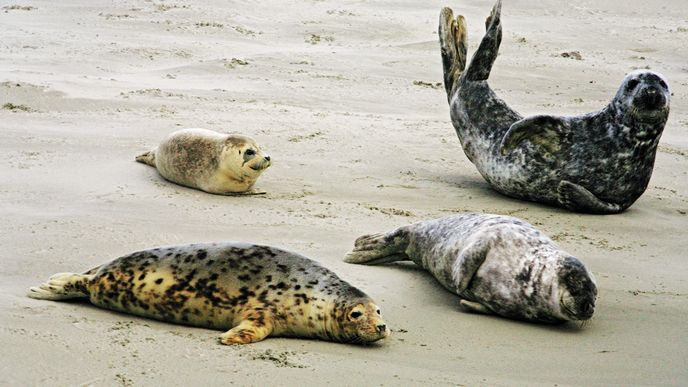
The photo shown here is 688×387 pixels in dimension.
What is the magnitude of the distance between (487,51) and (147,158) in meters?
2.29

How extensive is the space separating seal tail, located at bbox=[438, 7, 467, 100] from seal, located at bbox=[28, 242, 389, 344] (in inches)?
132

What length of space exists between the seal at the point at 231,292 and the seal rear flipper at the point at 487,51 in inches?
127

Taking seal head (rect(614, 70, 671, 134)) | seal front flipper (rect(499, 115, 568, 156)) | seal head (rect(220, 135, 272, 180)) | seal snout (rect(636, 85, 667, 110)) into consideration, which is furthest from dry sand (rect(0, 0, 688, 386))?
seal snout (rect(636, 85, 667, 110))

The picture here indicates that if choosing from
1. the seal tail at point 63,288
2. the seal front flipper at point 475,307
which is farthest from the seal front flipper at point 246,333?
the seal front flipper at point 475,307

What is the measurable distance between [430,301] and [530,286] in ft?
1.51

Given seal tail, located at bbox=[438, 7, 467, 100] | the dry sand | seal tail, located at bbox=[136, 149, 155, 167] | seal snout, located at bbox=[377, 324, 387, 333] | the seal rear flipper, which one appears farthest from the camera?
seal tail, located at bbox=[438, 7, 467, 100]

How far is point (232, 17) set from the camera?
1219 cm

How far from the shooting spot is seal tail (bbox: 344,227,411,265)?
511 centimetres

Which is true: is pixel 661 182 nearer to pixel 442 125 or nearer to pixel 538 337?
pixel 442 125

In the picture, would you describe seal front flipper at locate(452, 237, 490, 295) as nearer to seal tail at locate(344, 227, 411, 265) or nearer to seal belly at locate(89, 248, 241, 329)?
seal tail at locate(344, 227, 411, 265)

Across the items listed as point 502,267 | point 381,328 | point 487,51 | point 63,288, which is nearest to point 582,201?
point 487,51

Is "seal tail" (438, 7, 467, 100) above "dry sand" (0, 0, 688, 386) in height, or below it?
above

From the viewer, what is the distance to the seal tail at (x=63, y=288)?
4145 millimetres

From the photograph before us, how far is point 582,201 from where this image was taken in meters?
6.41
